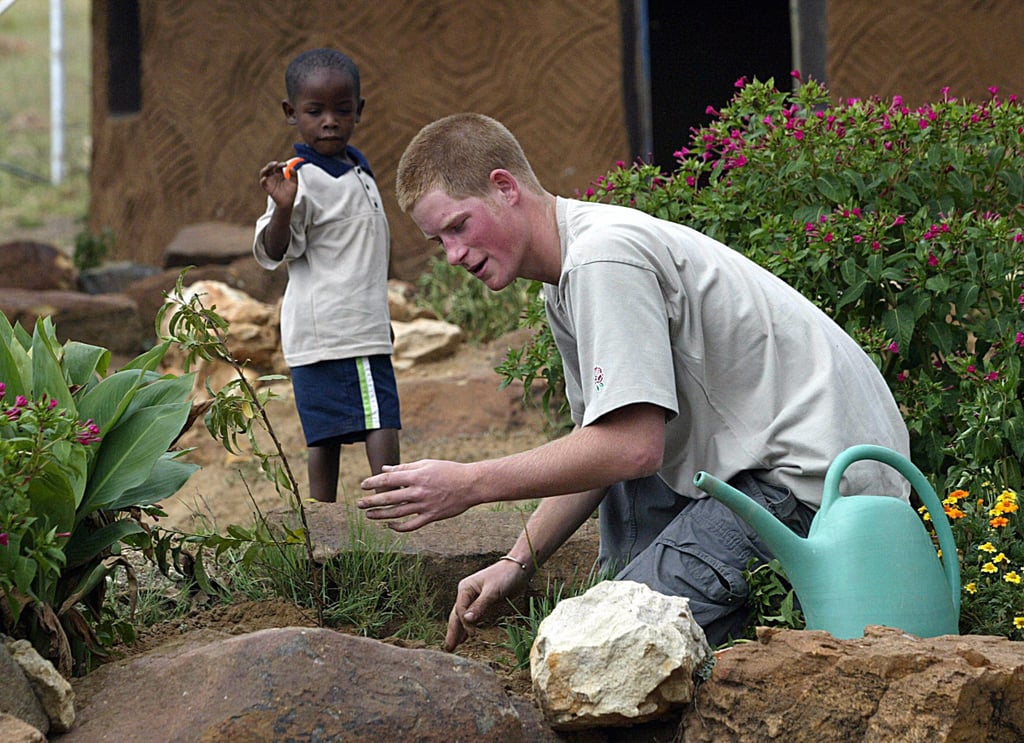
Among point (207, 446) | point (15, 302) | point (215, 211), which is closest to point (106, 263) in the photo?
point (215, 211)

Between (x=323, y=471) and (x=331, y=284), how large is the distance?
0.62m

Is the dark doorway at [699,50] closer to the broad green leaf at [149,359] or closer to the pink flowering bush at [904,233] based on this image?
the pink flowering bush at [904,233]

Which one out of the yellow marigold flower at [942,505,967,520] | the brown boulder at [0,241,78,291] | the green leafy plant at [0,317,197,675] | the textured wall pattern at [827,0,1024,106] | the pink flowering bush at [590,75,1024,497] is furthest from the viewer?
the brown boulder at [0,241,78,291]

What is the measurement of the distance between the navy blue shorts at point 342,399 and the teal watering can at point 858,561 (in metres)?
1.84

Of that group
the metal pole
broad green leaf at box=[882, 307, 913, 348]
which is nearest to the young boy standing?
broad green leaf at box=[882, 307, 913, 348]

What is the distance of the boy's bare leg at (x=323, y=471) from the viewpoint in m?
4.21

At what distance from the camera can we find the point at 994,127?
3.86 meters

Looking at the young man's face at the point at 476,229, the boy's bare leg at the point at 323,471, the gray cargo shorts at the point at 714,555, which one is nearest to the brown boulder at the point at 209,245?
the boy's bare leg at the point at 323,471

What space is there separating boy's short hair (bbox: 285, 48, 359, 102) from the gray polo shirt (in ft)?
5.45

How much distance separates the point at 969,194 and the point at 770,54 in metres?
8.21

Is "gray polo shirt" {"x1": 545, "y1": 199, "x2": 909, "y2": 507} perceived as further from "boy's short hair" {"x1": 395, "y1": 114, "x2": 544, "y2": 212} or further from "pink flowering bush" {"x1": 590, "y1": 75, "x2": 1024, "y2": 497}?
"pink flowering bush" {"x1": 590, "y1": 75, "x2": 1024, "y2": 497}

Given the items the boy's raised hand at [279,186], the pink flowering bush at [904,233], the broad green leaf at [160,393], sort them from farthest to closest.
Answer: the boy's raised hand at [279,186] < the pink flowering bush at [904,233] < the broad green leaf at [160,393]

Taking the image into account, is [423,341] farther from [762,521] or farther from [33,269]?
[762,521]

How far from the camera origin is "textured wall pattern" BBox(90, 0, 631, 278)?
25.7 feet
